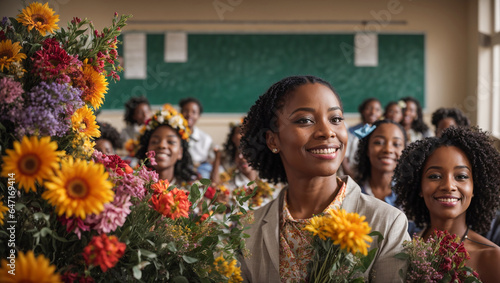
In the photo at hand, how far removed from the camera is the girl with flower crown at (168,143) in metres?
3.12

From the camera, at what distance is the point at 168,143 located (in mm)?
3189

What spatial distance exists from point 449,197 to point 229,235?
3.30 ft

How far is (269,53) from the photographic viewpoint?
6.79 meters

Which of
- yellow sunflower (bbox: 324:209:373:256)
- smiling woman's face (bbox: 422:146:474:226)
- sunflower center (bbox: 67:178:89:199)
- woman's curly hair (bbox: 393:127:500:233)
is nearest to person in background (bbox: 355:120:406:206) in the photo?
woman's curly hair (bbox: 393:127:500:233)

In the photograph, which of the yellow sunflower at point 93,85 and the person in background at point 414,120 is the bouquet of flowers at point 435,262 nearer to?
the yellow sunflower at point 93,85

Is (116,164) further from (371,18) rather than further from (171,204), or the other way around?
(371,18)

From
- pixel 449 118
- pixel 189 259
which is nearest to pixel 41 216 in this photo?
pixel 189 259

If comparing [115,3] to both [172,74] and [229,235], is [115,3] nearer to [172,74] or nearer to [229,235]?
[172,74]

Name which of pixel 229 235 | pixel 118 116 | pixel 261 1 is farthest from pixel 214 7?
pixel 229 235

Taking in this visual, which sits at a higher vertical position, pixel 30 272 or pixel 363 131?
pixel 363 131

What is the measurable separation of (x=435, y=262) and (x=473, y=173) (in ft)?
2.50

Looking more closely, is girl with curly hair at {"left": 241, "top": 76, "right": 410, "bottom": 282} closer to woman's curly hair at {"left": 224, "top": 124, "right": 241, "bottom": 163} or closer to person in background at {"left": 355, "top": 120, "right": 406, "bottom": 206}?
person in background at {"left": 355, "top": 120, "right": 406, "bottom": 206}

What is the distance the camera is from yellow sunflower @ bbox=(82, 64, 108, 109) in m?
1.09

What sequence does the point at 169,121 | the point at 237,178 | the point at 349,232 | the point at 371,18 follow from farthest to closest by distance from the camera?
the point at 371,18
the point at 237,178
the point at 169,121
the point at 349,232
